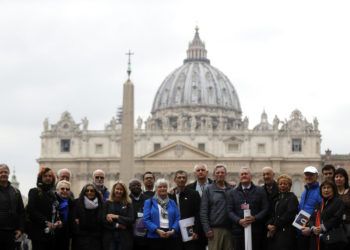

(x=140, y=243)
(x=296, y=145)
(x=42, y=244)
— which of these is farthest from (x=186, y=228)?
(x=296, y=145)

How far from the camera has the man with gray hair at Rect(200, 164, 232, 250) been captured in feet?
45.3

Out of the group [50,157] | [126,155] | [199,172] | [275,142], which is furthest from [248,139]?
[199,172]

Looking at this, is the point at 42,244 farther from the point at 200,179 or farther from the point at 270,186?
the point at 270,186

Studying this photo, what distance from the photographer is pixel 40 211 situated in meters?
13.4

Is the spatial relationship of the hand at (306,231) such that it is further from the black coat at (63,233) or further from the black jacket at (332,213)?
the black coat at (63,233)

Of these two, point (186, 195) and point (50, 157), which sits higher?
point (50, 157)

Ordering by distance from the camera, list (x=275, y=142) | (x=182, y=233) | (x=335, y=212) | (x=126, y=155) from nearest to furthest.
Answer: (x=335, y=212)
(x=182, y=233)
(x=126, y=155)
(x=275, y=142)

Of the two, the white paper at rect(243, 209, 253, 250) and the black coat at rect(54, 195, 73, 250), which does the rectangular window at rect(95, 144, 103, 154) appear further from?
the white paper at rect(243, 209, 253, 250)

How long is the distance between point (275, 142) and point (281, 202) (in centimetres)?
6574

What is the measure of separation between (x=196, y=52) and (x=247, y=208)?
98.3m

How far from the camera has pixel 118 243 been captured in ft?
45.4

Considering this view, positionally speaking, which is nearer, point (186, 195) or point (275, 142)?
point (186, 195)

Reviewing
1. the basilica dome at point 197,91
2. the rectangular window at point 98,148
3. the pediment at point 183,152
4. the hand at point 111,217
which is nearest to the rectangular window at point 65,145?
the rectangular window at point 98,148

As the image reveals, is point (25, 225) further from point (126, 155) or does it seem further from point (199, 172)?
point (126, 155)
